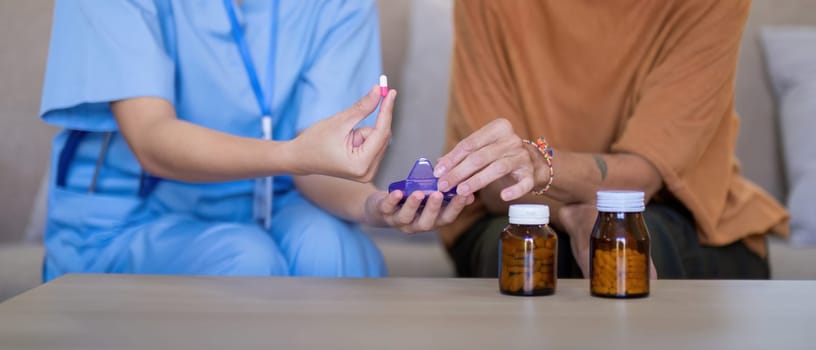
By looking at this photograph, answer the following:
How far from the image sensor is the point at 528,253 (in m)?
0.87

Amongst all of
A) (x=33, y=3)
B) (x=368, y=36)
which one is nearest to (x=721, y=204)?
(x=368, y=36)

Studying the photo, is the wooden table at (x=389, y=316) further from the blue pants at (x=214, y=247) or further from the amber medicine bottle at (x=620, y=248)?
the blue pants at (x=214, y=247)

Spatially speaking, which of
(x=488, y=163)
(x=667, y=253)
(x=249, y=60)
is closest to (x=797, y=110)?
(x=667, y=253)

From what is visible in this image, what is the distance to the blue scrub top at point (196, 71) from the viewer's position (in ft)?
3.92

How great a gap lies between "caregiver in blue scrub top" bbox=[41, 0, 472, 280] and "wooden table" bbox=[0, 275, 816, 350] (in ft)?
0.60

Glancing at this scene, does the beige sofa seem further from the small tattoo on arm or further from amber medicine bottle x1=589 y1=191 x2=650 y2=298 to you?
amber medicine bottle x1=589 y1=191 x2=650 y2=298

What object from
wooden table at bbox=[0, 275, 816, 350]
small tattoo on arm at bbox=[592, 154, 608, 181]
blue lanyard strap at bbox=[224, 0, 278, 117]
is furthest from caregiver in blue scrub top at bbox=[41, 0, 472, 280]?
small tattoo on arm at bbox=[592, 154, 608, 181]

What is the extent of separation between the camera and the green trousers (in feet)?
4.21

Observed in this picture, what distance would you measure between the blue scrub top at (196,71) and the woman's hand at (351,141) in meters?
0.31

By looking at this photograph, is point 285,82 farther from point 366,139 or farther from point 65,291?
point 65,291

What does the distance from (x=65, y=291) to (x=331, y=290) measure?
0.92ft

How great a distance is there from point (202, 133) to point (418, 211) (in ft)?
1.01

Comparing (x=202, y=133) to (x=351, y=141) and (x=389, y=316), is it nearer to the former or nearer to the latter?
(x=351, y=141)

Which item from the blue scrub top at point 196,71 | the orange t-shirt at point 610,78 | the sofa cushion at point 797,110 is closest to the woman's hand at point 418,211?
the blue scrub top at point 196,71
